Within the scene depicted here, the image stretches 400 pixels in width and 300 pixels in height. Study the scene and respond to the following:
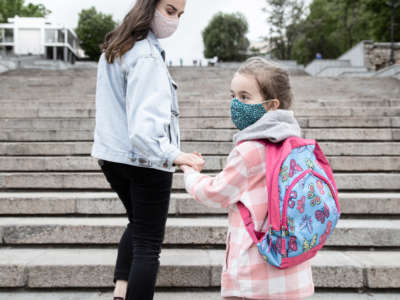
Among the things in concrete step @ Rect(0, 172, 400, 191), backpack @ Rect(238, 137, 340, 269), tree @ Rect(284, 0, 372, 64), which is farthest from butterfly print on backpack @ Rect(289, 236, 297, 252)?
tree @ Rect(284, 0, 372, 64)

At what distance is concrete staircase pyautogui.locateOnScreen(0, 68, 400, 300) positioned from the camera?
2.63 meters

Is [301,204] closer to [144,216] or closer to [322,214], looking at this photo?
[322,214]

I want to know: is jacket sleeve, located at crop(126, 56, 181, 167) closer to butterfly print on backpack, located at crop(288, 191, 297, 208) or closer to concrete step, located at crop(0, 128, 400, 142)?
butterfly print on backpack, located at crop(288, 191, 297, 208)

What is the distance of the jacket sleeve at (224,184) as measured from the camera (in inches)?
52.5

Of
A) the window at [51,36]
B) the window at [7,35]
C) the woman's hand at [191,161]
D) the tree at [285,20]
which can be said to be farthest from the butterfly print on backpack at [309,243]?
the window at [7,35]

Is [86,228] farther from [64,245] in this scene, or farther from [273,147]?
[273,147]

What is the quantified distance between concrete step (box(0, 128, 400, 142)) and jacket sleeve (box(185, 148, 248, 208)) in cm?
347

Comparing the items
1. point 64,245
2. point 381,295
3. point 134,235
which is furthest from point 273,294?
point 64,245

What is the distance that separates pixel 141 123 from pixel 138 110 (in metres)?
0.07

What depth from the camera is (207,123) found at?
527 cm

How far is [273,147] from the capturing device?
4.35ft

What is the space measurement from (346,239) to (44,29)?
165 ft

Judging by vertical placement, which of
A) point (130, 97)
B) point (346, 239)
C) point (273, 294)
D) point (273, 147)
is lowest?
point (346, 239)

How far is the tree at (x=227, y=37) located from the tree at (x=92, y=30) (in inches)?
554
